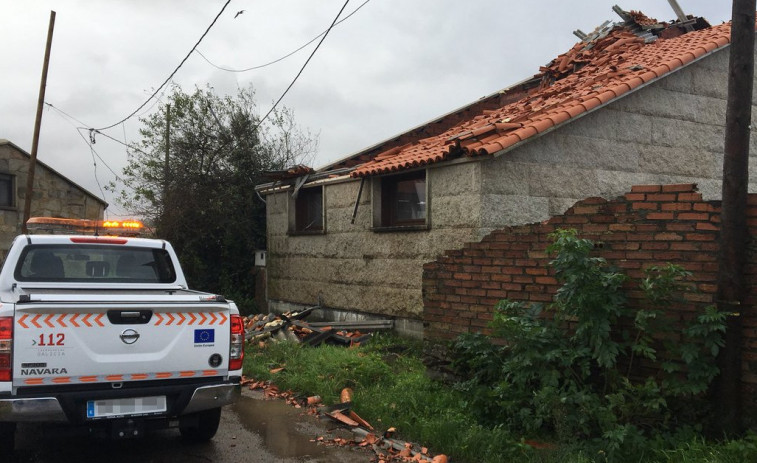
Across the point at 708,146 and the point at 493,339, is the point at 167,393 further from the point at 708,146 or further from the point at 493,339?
the point at 708,146

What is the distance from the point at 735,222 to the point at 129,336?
453 centimetres

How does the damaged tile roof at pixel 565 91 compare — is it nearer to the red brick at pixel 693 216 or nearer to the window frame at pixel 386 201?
the window frame at pixel 386 201

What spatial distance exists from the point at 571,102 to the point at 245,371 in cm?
609

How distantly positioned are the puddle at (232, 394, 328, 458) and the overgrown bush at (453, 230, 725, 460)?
1.55 metres

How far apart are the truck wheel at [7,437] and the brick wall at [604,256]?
416 centimetres

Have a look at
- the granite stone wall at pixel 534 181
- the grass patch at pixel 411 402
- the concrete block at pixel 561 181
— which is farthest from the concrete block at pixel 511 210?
the grass patch at pixel 411 402

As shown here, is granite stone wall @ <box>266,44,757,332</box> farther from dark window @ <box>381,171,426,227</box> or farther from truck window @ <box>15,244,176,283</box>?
truck window @ <box>15,244,176,283</box>

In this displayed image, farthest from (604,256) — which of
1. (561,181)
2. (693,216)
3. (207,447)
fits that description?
(561,181)

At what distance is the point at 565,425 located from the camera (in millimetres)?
4871

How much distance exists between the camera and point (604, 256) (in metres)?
5.47

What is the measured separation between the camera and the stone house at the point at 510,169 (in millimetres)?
8891

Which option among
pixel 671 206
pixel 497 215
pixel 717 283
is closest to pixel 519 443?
pixel 717 283

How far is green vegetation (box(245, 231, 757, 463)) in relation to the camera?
182 inches

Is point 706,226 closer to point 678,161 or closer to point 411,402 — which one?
point 411,402
